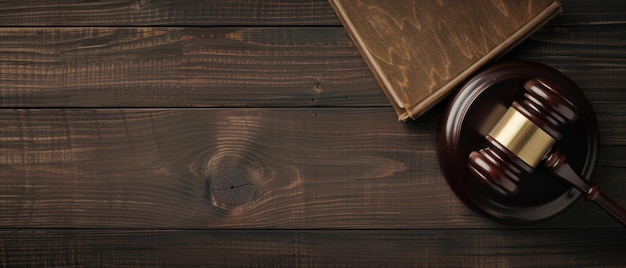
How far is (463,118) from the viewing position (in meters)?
0.79

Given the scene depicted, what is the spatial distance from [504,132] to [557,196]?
0.14 m

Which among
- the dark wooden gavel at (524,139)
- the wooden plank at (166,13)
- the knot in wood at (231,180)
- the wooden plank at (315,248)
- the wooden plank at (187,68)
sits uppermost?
the wooden plank at (166,13)

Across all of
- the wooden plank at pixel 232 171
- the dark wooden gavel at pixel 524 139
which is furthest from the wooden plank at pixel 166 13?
the dark wooden gavel at pixel 524 139

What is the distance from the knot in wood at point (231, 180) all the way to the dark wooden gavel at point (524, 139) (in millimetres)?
312

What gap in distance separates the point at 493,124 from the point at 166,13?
478mm

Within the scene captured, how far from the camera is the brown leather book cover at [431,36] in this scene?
2.66ft

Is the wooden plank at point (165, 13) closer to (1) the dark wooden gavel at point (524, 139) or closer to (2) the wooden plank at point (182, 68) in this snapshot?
(2) the wooden plank at point (182, 68)

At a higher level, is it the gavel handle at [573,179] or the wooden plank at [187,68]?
the wooden plank at [187,68]

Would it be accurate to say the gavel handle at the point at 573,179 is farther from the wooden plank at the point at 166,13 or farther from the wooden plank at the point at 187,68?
the wooden plank at the point at 166,13

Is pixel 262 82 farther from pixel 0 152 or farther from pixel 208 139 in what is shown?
pixel 0 152

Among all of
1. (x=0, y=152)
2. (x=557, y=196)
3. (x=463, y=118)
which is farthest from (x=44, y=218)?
(x=557, y=196)

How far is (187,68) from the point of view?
860mm

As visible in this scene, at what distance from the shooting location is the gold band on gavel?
0.71 m

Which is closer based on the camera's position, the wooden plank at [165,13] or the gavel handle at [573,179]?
the gavel handle at [573,179]
